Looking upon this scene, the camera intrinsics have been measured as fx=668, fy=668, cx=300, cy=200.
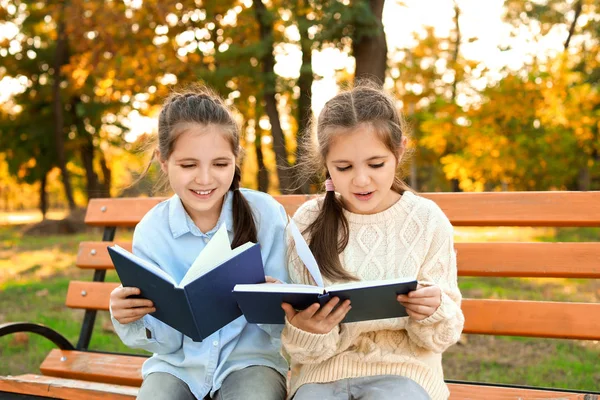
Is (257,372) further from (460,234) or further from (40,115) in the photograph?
(40,115)

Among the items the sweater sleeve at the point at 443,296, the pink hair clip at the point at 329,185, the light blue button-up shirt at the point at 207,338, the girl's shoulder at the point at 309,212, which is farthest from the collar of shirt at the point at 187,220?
the sweater sleeve at the point at 443,296

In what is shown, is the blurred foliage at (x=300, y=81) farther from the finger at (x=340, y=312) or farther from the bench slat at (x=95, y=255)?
the finger at (x=340, y=312)

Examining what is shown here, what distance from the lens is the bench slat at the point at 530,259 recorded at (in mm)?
2650

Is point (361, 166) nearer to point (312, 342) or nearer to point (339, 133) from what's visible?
point (339, 133)

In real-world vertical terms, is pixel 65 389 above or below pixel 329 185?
below

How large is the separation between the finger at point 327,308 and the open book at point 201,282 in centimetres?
25

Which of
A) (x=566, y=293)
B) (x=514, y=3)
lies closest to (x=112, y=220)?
(x=566, y=293)

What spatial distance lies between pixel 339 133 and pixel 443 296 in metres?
0.65

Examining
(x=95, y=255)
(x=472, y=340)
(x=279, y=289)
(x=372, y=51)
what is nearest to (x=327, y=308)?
(x=279, y=289)

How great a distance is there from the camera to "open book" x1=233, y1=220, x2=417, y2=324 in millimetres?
1775

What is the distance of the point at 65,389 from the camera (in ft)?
8.80

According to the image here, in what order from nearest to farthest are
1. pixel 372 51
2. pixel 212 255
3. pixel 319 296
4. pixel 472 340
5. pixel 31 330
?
pixel 319 296
pixel 212 255
pixel 31 330
pixel 472 340
pixel 372 51

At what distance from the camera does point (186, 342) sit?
2.46 metres

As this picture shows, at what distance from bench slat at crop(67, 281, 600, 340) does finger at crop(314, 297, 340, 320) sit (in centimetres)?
100
